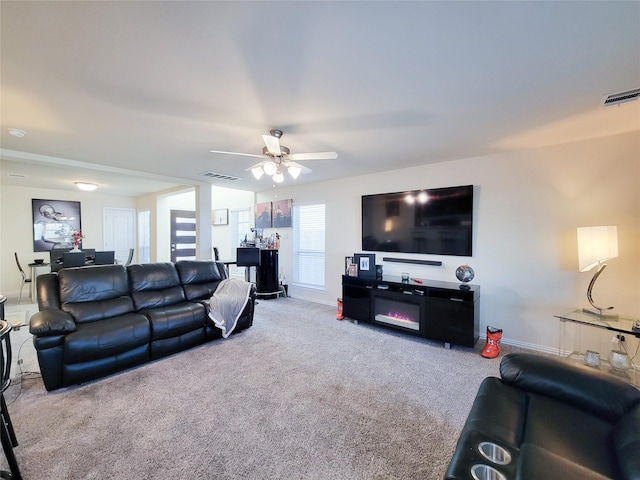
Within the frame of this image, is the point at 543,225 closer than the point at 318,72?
No

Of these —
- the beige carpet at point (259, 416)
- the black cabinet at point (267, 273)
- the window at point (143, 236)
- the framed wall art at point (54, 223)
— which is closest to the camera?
the beige carpet at point (259, 416)

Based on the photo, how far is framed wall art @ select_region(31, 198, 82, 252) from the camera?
242 inches

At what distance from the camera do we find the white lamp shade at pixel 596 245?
250cm

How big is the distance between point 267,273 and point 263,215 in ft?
4.98

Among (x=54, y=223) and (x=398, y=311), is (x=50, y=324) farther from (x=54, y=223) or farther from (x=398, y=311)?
(x=54, y=223)

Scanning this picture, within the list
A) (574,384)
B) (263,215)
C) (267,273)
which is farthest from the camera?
(263,215)

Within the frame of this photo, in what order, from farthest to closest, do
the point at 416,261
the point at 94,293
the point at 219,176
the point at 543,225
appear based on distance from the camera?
the point at 219,176 → the point at 416,261 → the point at 543,225 → the point at 94,293

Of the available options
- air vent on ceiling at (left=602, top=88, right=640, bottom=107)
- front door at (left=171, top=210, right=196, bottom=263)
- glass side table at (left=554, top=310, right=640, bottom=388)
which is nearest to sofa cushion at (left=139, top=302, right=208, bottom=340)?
glass side table at (left=554, top=310, right=640, bottom=388)

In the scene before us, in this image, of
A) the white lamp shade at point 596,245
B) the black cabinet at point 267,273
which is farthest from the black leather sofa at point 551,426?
the black cabinet at point 267,273

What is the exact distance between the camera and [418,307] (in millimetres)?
3551

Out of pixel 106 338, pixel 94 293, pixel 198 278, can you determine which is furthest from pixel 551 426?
pixel 94 293

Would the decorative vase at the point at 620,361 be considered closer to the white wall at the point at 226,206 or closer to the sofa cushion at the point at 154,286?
the sofa cushion at the point at 154,286

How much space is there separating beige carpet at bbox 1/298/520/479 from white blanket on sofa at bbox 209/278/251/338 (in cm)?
33

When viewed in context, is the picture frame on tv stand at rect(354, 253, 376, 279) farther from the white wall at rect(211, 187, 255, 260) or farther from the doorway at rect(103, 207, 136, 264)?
the doorway at rect(103, 207, 136, 264)
